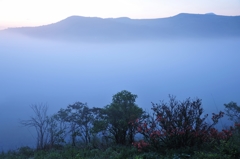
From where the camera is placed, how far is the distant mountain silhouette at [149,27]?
179 metres

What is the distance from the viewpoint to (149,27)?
187m

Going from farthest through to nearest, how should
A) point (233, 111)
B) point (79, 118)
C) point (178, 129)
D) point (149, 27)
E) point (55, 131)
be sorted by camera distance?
point (149, 27) → point (233, 111) → point (79, 118) → point (55, 131) → point (178, 129)

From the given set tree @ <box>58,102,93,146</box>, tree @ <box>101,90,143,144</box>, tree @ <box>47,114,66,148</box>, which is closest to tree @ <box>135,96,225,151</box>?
tree @ <box>101,90,143,144</box>

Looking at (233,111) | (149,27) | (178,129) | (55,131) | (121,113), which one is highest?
(149,27)

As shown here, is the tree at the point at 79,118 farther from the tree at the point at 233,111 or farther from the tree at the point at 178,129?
the tree at the point at 233,111

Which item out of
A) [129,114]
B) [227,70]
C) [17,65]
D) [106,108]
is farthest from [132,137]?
[227,70]

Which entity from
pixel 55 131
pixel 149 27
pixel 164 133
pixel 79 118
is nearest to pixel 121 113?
pixel 79 118

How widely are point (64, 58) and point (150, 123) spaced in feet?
434

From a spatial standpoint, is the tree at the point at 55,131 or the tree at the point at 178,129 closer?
the tree at the point at 178,129

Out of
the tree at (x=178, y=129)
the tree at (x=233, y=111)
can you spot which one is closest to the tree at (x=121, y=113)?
the tree at (x=178, y=129)

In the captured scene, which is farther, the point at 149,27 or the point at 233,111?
the point at 149,27

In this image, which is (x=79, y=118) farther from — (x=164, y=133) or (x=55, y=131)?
(x=164, y=133)

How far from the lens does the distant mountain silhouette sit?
588 feet

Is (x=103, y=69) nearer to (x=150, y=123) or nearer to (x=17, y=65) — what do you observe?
(x=17, y=65)
